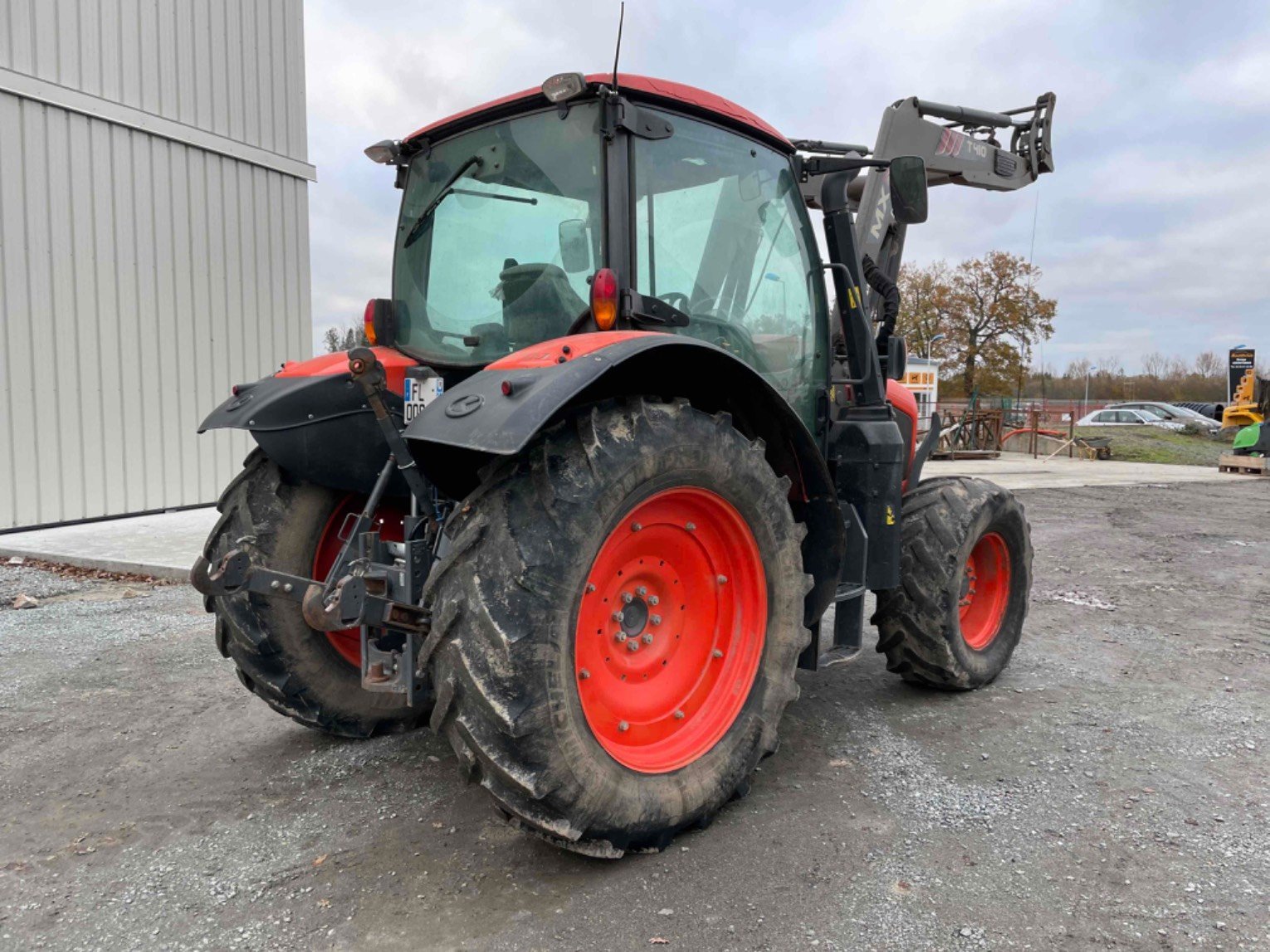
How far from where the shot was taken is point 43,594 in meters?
6.38

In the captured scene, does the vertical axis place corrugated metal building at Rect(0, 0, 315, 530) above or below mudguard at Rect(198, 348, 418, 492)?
above

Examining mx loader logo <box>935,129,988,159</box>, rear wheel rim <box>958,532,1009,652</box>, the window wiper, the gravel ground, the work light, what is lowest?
the gravel ground

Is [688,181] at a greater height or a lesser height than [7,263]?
lesser

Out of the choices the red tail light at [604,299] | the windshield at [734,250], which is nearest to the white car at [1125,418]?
the windshield at [734,250]

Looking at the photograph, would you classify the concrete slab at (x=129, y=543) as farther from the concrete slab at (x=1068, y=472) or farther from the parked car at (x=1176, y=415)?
the parked car at (x=1176, y=415)

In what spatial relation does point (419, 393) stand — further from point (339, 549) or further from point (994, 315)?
point (994, 315)

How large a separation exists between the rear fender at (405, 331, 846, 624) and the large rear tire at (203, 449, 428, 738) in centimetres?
90

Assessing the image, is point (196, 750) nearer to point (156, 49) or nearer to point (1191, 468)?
point (156, 49)

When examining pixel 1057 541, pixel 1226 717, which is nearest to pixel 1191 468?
pixel 1057 541

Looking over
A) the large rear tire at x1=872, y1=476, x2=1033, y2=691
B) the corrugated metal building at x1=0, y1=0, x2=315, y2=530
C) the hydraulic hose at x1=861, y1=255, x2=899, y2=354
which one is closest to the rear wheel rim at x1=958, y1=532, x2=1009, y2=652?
the large rear tire at x1=872, y1=476, x2=1033, y2=691

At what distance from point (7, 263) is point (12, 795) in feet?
22.5

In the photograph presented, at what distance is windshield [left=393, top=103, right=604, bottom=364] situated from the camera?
296 cm

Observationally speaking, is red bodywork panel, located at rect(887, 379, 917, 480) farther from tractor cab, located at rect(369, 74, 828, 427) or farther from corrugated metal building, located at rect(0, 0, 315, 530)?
corrugated metal building, located at rect(0, 0, 315, 530)

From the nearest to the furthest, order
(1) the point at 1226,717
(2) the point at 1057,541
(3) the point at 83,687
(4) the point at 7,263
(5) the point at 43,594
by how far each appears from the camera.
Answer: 1. (1) the point at 1226,717
2. (3) the point at 83,687
3. (5) the point at 43,594
4. (4) the point at 7,263
5. (2) the point at 1057,541
